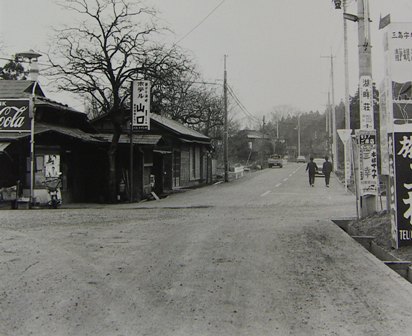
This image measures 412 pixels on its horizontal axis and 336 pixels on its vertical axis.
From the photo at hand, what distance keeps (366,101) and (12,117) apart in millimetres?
14565

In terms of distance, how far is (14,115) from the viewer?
20.1m

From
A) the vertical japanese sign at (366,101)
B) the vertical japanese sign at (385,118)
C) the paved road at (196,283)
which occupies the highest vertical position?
the vertical japanese sign at (366,101)

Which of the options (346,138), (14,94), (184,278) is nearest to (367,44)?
(346,138)

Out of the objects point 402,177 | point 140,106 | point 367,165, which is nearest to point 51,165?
point 140,106

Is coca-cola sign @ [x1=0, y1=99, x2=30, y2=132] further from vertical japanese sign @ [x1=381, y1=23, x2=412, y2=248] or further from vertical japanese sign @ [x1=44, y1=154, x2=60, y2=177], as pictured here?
vertical japanese sign @ [x1=381, y1=23, x2=412, y2=248]

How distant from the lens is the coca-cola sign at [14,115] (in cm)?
1992

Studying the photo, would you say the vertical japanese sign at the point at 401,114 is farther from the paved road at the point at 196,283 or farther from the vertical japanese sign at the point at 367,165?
the vertical japanese sign at the point at 367,165

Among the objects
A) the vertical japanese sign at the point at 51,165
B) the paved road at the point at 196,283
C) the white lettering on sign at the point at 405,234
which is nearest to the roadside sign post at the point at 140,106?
the vertical japanese sign at the point at 51,165

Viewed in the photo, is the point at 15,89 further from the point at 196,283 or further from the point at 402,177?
the point at 402,177

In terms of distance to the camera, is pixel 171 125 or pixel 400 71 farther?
pixel 171 125

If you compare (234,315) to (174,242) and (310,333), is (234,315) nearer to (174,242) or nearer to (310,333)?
(310,333)

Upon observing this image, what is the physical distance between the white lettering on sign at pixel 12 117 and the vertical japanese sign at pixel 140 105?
4977 mm

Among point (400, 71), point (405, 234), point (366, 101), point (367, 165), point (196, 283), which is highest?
point (366, 101)

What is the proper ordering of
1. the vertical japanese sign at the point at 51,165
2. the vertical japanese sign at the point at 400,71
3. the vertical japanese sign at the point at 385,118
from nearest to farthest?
the vertical japanese sign at the point at 400,71 → the vertical japanese sign at the point at 385,118 → the vertical japanese sign at the point at 51,165
